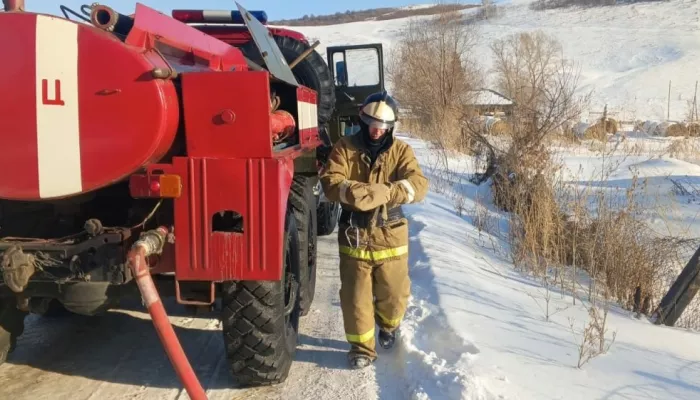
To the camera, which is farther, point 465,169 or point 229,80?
point 465,169

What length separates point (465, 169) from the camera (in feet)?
43.9

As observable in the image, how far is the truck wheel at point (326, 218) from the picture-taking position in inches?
281

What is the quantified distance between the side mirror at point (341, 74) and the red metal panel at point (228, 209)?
202 inches

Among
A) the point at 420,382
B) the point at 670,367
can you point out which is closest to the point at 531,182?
the point at 670,367

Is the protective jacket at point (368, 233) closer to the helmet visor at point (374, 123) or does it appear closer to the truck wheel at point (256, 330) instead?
the helmet visor at point (374, 123)

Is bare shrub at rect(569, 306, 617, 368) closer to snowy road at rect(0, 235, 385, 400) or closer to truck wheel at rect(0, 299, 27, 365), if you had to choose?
snowy road at rect(0, 235, 385, 400)

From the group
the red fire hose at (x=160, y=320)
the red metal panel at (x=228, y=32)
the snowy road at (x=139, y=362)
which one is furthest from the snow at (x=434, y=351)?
the red metal panel at (x=228, y=32)

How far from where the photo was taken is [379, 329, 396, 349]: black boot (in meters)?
4.03

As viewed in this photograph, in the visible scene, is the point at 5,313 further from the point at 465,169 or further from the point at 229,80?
the point at 465,169

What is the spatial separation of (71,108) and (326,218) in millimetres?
4659

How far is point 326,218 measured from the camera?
7.26m

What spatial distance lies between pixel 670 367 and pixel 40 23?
3.79 metres

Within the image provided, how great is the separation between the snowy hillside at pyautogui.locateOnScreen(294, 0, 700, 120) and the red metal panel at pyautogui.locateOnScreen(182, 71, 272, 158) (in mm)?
28185

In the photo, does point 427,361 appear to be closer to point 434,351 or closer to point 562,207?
point 434,351
